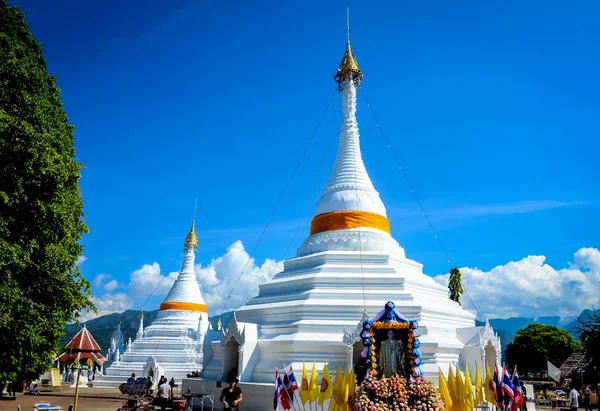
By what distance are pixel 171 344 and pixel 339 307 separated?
24306 millimetres

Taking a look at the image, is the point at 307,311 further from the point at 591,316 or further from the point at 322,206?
the point at 591,316

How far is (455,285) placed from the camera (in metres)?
49.2

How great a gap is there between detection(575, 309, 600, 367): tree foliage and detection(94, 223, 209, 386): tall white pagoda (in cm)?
3008

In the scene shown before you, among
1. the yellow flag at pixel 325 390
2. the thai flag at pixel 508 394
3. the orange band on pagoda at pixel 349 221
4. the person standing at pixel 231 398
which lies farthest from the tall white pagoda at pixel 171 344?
the thai flag at pixel 508 394

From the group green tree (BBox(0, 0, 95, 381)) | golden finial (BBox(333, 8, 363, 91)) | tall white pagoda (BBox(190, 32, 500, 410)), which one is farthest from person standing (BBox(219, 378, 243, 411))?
golden finial (BBox(333, 8, 363, 91))

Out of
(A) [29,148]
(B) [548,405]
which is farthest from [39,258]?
(B) [548,405]

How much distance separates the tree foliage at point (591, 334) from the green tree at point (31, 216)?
18786 millimetres

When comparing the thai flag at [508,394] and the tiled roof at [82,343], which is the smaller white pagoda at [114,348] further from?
the thai flag at [508,394]

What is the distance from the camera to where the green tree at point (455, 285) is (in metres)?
48.8

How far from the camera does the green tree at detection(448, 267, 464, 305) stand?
48750mm

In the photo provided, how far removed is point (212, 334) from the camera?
2739 cm

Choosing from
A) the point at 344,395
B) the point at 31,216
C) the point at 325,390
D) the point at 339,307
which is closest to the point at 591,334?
the point at 344,395

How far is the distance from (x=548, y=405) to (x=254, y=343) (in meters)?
22.0

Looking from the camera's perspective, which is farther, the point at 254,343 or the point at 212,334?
the point at 212,334
